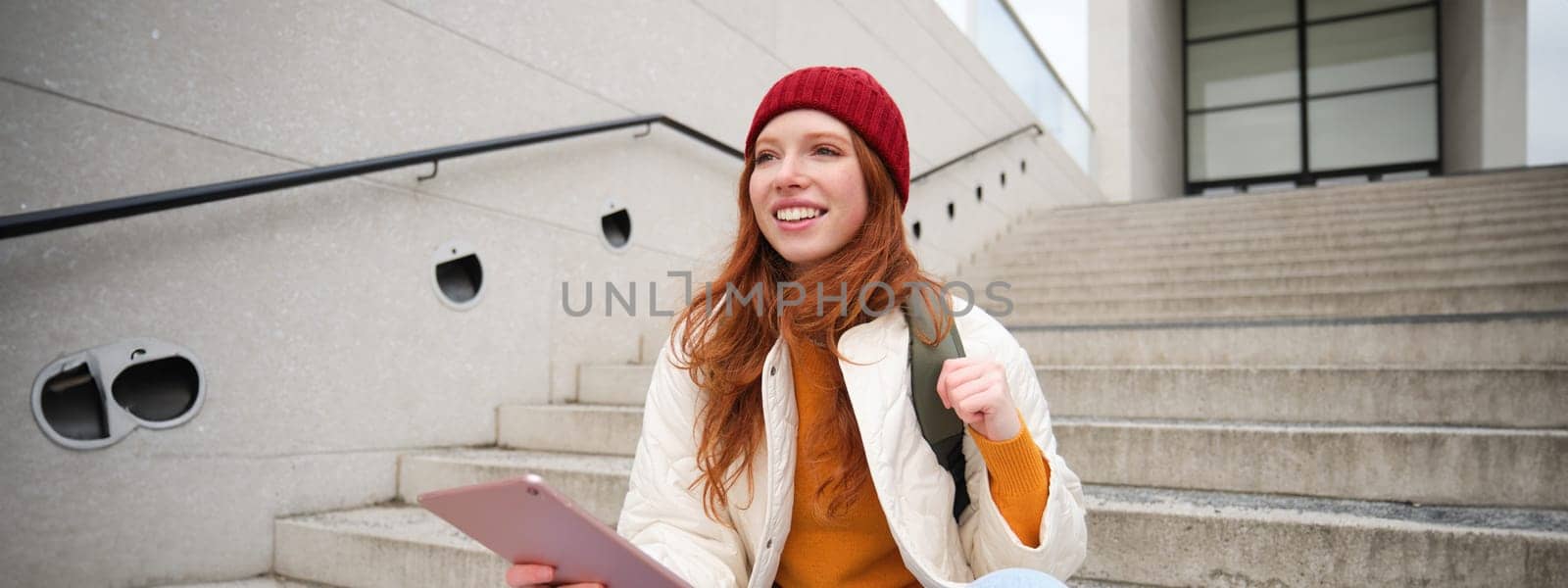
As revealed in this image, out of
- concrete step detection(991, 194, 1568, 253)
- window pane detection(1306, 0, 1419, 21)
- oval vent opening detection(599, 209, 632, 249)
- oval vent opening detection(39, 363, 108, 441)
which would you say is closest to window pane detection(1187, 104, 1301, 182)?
window pane detection(1306, 0, 1419, 21)

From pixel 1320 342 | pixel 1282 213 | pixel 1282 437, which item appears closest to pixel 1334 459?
pixel 1282 437

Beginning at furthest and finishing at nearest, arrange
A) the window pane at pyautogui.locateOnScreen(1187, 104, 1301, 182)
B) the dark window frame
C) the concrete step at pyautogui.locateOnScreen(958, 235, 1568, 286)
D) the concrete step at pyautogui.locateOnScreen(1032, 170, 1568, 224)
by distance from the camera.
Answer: the window pane at pyautogui.locateOnScreen(1187, 104, 1301, 182) → the dark window frame → the concrete step at pyautogui.locateOnScreen(1032, 170, 1568, 224) → the concrete step at pyautogui.locateOnScreen(958, 235, 1568, 286)

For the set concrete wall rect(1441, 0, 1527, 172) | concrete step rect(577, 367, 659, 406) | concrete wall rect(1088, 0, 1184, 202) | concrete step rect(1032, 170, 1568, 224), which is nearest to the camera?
concrete step rect(577, 367, 659, 406)

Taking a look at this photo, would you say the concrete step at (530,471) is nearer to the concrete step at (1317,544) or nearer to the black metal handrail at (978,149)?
the concrete step at (1317,544)

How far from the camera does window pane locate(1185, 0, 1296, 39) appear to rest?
1457 cm

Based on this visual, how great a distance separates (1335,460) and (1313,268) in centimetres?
269

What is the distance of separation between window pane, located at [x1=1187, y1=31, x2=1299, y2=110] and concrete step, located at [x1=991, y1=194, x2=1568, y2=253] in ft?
33.5

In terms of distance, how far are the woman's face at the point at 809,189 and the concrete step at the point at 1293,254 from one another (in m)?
4.25

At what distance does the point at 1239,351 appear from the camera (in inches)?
123

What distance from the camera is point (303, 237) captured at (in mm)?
2504

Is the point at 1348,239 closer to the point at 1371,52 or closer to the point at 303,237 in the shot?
the point at 303,237

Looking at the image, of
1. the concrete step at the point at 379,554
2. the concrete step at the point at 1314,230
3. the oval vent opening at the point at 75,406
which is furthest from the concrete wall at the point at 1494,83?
the oval vent opening at the point at 75,406

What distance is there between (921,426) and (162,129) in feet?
6.84

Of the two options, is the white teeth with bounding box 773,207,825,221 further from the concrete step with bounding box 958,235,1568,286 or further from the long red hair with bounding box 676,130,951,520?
the concrete step with bounding box 958,235,1568,286
